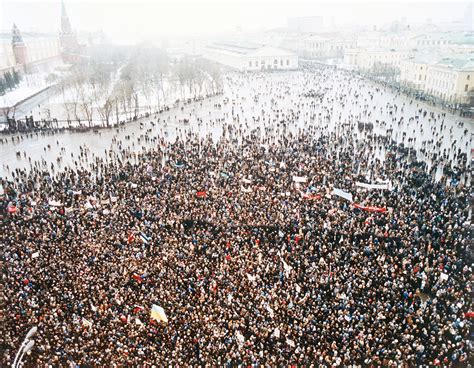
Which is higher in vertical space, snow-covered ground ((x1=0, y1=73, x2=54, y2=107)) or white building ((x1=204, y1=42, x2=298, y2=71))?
white building ((x1=204, y1=42, x2=298, y2=71))

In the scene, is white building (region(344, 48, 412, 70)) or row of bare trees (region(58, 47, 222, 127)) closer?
row of bare trees (region(58, 47, 222, 127))

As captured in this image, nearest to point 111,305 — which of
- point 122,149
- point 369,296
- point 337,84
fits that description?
point 369,296

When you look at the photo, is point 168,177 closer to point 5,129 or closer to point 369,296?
point 369,296

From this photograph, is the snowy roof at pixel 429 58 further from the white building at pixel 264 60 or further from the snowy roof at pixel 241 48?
the snowy roof at pixel 241 48

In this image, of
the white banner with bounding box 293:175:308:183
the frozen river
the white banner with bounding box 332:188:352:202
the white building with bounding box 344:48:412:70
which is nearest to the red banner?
the white banner with bounding box 332:188:352:202

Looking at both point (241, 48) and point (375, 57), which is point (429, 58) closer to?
point (375, 57)

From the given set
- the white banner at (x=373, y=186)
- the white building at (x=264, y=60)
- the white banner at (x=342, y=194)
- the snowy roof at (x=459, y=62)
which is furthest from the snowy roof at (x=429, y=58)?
the white banner at (x=342, y=194)

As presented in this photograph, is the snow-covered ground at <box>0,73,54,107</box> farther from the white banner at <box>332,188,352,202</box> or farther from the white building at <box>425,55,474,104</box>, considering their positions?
the white building at <box>425,55,474,104</box>
